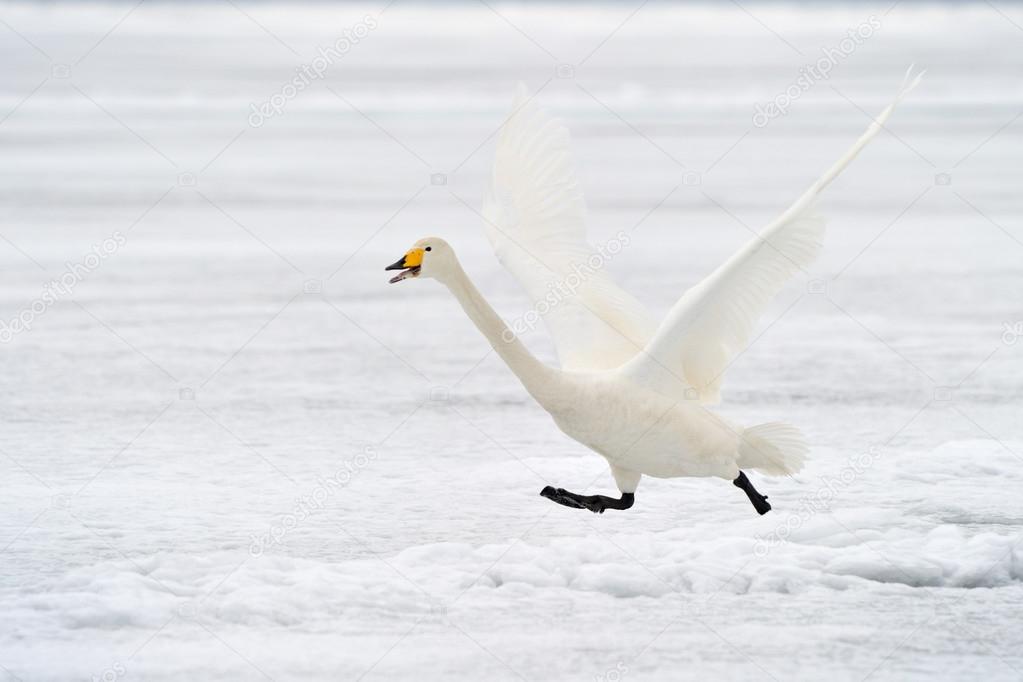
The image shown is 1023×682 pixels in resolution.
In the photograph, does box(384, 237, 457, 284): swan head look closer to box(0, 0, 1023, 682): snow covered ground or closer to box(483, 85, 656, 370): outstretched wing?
box(483, 85, 656, 370): outstretched wing

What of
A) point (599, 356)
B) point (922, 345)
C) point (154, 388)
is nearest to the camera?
point (599, 356)

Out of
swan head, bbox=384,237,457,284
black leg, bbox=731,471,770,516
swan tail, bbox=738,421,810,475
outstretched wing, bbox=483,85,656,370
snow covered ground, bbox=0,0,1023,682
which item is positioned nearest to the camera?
snow covered ground, bbox=0,0,1023,682

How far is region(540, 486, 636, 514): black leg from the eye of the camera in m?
5.30

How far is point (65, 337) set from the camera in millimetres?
7996

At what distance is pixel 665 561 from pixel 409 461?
62.5 inches

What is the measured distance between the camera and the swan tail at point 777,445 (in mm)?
5090

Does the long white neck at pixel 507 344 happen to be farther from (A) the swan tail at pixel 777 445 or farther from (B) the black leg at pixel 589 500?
(A) the swan tail at pixel 777 445

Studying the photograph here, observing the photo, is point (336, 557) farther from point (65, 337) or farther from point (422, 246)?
point (65, 337)

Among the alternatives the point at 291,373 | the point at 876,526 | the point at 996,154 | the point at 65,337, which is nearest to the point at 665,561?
the point at 876,526

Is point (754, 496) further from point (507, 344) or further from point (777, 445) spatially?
point (507, 344)

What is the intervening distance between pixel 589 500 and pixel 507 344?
842mm

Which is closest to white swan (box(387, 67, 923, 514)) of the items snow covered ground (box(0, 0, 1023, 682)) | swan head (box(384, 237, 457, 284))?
swan head (box(384, 237, 457, 284))

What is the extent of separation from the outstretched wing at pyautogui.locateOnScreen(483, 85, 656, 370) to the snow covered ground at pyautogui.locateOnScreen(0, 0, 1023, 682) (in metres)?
0.75

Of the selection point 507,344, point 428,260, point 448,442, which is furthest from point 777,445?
point 448,442
